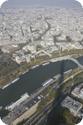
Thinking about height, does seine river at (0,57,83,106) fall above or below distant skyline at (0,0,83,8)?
below

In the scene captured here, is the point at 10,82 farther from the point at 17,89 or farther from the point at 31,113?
the point at 31,113

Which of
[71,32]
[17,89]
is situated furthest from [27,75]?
[71,32]

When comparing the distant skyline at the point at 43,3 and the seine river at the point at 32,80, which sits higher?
the distant skyline at the point at 43,3

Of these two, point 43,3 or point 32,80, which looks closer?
point 32,80

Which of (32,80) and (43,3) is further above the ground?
(43,3)

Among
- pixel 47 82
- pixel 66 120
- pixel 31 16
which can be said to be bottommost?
pixel 66 120

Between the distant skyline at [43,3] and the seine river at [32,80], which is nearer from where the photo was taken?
the seine river at [32,80]

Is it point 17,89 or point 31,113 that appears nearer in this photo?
point 31,113

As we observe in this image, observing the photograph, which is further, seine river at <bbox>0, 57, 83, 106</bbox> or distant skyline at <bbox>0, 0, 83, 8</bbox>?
distant skyline at <bbox>0, 0, 83, 8</bbox>
